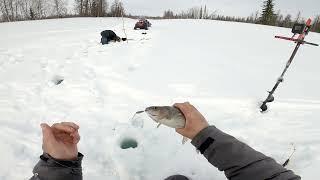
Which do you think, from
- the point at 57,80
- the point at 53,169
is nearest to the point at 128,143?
the point at 53,169

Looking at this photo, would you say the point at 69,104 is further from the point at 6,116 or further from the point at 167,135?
the point at 167,135

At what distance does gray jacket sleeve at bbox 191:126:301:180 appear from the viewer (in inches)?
56.0

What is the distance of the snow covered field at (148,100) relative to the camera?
3.37 meters

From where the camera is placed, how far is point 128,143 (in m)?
3.79

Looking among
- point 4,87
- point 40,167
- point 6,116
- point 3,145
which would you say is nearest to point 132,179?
point 40,167

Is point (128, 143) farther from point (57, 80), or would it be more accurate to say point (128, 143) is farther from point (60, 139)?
point (57, 80)

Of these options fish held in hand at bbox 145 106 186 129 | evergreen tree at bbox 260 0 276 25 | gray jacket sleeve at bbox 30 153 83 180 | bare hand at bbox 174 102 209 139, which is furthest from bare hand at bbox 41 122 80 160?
evergreen tree at bbox 260 0 276 25

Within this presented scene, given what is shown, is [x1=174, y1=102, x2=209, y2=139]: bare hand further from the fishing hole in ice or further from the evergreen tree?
the evergreen tree

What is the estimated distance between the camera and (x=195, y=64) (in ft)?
21.8

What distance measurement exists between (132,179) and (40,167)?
1422 mm

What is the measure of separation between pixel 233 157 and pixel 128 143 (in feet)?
8.15

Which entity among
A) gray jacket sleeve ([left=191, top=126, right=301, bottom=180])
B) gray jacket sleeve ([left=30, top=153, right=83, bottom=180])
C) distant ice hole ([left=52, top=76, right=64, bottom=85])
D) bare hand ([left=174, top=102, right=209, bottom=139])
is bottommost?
distant ice hole ([left=52, top=76, right=64, bottom=85])

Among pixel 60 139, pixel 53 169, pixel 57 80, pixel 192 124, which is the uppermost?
pixel 192 124

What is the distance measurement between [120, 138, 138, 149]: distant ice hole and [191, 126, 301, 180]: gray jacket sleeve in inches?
92.0
